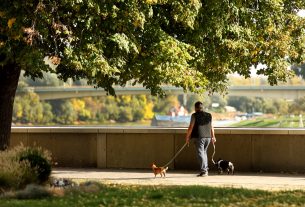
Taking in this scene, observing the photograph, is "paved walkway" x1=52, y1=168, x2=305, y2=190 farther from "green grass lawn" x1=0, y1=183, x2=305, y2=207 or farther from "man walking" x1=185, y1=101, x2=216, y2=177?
"green grass lawn" x1=0, y1=183, x2=305, y2=207

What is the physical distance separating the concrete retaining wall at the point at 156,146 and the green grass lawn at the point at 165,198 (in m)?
5.49

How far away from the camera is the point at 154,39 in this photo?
15.4m

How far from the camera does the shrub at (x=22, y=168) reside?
1167 cm

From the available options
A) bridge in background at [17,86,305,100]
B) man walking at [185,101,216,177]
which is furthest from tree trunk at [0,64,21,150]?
bridge in background at [17,86,305,100]

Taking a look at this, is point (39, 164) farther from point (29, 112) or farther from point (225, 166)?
point (29, 112)

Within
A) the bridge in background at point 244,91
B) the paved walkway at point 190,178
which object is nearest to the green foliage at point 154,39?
the paved walkway at point 190,178

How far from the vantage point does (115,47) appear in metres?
14.8

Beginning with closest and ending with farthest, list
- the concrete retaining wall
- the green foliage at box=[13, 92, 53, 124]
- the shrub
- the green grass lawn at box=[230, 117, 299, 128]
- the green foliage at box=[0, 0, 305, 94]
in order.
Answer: the shrub, the green foliage at box=[0, 0, 305, 94], the concrete retaining wall, the green grass lawn at box=[230, 117, 299, 128], the green foliage at box=[13, 92, 53, 124]

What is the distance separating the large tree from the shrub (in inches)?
77.7

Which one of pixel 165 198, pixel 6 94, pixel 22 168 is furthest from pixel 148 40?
pixel 165 198

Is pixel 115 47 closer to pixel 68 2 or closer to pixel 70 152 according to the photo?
pixel 68 2

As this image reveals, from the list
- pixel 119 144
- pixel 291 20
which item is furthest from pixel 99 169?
pixel 291 20

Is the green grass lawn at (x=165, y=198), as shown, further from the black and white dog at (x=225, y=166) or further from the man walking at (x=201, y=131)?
the black and white dog at (x=225, y=166)

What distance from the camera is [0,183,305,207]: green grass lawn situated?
9.44m
